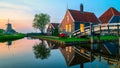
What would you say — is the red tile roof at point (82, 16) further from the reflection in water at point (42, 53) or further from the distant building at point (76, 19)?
the reflection in water at point (42, 53)

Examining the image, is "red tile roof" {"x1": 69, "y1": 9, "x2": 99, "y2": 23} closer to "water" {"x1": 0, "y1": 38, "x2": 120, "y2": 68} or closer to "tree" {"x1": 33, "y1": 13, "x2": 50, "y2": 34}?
"water" {"x1": 0, "y1": 38, "x2": 120, "y2": 68}

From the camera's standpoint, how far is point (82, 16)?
47.3 meters

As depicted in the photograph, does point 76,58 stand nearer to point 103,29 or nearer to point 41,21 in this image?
point 103,29

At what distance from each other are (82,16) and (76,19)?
374 centimetres

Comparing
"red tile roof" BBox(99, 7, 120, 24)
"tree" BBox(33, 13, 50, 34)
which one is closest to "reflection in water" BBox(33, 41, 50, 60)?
"red tile roof" BBox(99, 7, 120, 24)

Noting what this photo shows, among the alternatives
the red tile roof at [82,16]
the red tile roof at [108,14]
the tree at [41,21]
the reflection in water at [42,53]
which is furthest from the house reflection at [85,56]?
the tree at [41,21]

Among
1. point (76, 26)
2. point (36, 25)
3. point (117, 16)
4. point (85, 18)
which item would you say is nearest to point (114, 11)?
point (117, 16)

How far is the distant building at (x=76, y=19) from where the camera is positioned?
144ft

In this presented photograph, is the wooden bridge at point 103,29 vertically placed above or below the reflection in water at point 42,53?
above

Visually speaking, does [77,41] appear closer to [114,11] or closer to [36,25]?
[114,11]

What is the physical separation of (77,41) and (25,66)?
16.7 meters

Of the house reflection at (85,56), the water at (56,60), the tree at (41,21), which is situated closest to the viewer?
the water at (56,60)

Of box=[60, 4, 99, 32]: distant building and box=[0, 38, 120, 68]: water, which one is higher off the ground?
box=[60, 4, 99, 32]: distant building

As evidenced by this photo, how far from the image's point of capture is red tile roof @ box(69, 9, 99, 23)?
4528cm
